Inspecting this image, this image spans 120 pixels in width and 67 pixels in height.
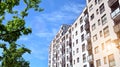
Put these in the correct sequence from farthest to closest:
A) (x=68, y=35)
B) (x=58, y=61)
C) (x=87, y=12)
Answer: (x=58, y=61)
(x=68, y=35)
(x=87, y=12)

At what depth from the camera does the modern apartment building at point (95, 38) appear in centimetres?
3722

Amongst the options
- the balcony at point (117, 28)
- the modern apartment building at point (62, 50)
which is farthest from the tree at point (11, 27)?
the modern apartment building at point (62, 50)

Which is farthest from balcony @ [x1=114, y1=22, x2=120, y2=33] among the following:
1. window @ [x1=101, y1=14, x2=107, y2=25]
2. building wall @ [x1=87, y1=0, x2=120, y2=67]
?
window @ [x1=101, y1=14, x2=107, y2=25]

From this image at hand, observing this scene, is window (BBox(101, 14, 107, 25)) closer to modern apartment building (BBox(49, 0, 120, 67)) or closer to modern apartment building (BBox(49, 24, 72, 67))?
modern apartment building (BBox(49, 0, 120, 67))

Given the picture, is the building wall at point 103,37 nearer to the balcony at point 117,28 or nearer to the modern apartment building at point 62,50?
the balcony at point 117,28

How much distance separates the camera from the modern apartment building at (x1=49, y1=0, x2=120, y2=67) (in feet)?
122

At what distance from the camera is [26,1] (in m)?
18.6

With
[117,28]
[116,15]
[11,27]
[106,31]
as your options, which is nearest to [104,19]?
[106,31]

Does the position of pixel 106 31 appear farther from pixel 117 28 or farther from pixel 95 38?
pixel 117 28

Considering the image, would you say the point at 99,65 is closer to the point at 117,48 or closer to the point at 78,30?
the point at 117,48

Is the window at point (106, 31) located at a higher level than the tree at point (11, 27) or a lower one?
higher

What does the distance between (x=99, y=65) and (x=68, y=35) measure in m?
26.4

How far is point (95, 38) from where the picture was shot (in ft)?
148

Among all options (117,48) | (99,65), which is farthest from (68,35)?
(117,48)
